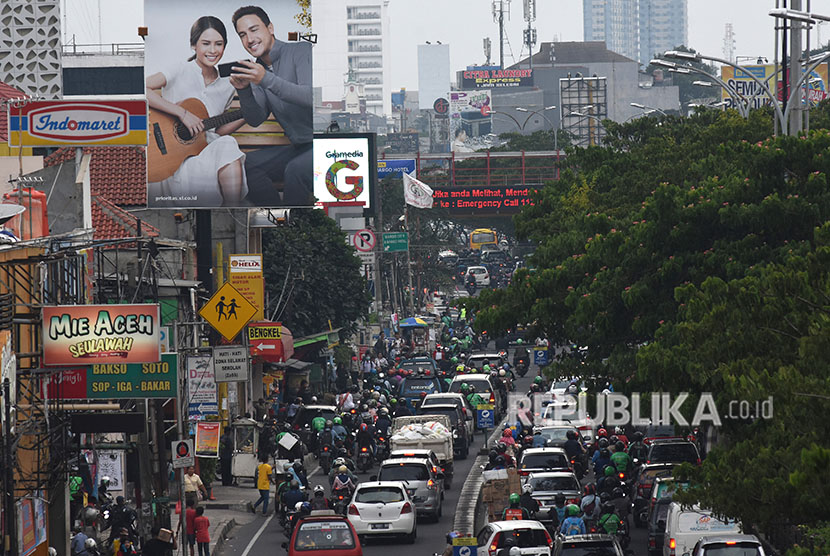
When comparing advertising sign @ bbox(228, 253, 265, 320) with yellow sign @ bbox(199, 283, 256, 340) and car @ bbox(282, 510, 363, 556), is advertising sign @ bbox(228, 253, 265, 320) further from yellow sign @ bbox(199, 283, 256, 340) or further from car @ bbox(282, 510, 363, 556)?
car @ bbox(282, 510, 363, 556)

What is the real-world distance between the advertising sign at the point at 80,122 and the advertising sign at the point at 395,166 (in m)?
A: 54.3

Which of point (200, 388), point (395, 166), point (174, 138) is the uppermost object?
point (395, 166)

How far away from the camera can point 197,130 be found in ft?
147

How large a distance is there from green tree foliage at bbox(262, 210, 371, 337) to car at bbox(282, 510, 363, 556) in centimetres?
2815

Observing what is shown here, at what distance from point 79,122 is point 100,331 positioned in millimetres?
7821

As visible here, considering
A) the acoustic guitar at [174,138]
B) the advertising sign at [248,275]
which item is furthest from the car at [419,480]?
the acoustic guitar at [174,138]

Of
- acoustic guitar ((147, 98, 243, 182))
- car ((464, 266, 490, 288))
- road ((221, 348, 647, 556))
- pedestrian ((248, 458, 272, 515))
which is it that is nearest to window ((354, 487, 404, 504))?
road ((221, 348, 647, 556))

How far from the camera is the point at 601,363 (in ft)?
96.8

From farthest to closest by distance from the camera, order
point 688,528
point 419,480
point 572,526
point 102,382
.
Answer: point 419,480 < point 102,382 < point 572,526 < point 688,528

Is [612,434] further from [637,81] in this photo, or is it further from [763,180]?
[637,81]

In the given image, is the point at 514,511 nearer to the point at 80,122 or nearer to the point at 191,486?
the point at 191,486

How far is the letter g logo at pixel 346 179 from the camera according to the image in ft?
244

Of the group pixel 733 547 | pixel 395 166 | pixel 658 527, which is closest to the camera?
pixel 733 547

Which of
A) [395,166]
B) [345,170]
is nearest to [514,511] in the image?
[345,170]
